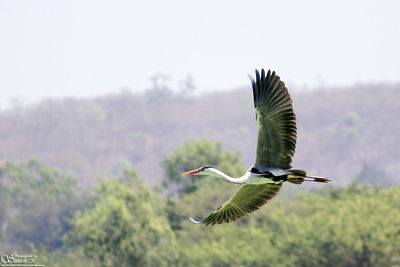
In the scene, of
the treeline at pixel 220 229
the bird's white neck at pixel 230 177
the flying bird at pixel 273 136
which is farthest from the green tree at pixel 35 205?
the flying bird at pixel 273 136

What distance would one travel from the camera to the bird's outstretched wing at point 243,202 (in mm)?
17575

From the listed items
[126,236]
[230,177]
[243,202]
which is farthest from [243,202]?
[126,236]

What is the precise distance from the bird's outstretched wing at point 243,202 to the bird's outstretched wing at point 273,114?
4.66 ft

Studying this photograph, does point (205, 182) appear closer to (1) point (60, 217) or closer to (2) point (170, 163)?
(2) point (170, 163)

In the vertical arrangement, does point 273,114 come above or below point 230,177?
above

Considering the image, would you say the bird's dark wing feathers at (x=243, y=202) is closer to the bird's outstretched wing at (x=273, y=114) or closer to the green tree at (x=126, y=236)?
the bird's outstretched wing at (x=273, y=114)

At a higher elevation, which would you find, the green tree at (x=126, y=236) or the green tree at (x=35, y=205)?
the green tree at (x=126, y=236)

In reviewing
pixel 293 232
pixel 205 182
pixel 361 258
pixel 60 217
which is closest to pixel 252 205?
pixel 361 258

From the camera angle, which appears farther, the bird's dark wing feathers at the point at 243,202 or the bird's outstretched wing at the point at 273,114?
the bird's dark wing feathers at the point at 243,202

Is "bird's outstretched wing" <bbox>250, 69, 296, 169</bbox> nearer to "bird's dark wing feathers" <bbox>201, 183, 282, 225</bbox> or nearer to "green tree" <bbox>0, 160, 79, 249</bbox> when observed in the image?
"bird's dark wing feathers" <bbox>201, 183, 282, 225</bbox>

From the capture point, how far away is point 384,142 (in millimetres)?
190000

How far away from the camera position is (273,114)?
16.0m

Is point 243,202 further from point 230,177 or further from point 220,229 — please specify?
point 220,229

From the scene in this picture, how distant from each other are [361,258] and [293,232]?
7016 mm
